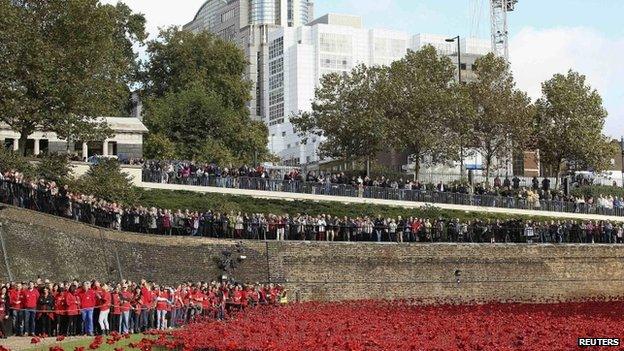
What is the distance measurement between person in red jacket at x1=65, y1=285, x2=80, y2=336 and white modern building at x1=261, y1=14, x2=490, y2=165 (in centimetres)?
9660

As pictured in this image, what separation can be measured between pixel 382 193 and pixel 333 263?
48.8 ft

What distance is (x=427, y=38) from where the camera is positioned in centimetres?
14512

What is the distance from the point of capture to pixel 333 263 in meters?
48.2

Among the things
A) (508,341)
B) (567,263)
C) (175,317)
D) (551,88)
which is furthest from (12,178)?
(551,88)

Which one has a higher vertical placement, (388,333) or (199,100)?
(199,100)

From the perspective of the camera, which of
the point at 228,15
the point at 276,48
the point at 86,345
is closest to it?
the point at 86,345

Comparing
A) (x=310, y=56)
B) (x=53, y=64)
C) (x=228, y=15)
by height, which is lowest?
(x=53, y=64)

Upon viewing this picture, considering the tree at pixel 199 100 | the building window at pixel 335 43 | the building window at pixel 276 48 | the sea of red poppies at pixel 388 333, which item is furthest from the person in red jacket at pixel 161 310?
the building window at pixel 276 48

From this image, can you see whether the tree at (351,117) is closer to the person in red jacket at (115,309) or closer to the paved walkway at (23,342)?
the person in red jacket at (115,309)

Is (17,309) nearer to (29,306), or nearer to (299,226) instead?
(29,306)

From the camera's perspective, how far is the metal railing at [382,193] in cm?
5684

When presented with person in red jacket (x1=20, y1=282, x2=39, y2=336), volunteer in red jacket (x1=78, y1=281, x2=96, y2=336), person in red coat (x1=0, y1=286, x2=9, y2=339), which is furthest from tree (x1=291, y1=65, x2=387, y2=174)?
person in red coat (x1=0, y1=286, x2=9, y2=339)

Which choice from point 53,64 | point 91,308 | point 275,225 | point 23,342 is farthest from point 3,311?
point 53,64

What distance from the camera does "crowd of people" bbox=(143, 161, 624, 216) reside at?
188ft
